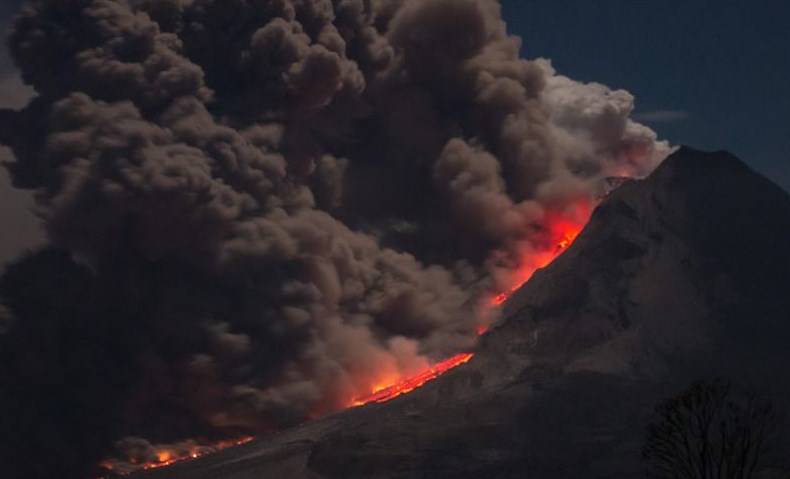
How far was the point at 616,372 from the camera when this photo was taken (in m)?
49.4

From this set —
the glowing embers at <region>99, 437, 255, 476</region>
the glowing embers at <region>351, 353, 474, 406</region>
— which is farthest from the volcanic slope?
the glowing embers at <region>99, 437, 255, 476</region>

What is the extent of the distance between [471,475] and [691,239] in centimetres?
1962

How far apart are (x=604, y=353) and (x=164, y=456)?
20.8 meters

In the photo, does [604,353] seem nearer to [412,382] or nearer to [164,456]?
[412,382]

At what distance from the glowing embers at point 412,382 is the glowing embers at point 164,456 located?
577 centimetres

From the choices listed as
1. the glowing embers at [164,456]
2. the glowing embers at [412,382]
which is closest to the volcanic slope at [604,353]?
the glowing embers at [412,382]

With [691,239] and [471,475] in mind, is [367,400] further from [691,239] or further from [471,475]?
[691,239]

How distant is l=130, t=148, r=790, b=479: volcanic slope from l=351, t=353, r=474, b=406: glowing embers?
5.14 ft

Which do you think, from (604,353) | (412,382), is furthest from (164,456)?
(604,353)

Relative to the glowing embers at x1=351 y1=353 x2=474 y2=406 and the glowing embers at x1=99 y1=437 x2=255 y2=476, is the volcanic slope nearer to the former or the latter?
the glowing embers at x1=351 y1=353 x2=474 y2=406

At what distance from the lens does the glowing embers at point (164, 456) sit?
55.8 metres

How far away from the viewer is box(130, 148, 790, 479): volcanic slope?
1775 inches

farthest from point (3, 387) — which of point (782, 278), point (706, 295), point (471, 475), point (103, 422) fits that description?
point (782, 278)

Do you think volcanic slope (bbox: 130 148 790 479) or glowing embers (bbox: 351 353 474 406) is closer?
volcanic slope (bbox: 130 148 790 479)
